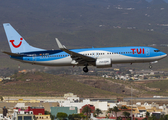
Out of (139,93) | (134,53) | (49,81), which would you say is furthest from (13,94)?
(134,53)

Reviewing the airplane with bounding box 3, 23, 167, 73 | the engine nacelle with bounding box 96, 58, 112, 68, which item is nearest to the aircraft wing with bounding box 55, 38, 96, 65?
the airplane with bounding box 3, 23, 167, 73

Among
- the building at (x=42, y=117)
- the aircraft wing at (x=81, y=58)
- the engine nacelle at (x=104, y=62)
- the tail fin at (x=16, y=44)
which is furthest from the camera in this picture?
the building at (x=42, y=117)

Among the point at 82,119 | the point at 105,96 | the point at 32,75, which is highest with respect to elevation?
the point at 32,75

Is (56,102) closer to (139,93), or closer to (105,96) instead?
(105,96)

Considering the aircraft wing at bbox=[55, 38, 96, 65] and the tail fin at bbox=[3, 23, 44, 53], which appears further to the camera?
the tail fin at bbox=[3, 23, 44, 53]

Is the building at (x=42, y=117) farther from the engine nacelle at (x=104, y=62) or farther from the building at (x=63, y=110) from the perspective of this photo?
the engine nacelle at (x=104, y=62)

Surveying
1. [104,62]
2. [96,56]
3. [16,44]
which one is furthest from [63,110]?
[104,62]

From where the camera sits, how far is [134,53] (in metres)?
66.2

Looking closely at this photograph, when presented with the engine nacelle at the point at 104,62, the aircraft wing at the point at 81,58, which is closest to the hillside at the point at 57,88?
the aircraft wing at the point at 81,58

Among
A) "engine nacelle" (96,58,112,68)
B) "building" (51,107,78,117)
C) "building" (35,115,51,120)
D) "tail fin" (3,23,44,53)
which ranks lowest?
"building" (35,115,51,120)

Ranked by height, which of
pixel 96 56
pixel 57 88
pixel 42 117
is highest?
pixel 57 88

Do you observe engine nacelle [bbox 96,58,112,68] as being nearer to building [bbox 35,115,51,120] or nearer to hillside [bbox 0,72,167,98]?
building [bbox 35,115,51,120]

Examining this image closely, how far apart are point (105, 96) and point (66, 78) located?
3278 cm

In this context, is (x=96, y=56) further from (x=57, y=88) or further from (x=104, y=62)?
(x=57, y=88)
